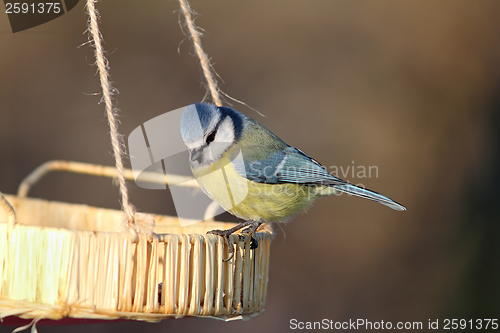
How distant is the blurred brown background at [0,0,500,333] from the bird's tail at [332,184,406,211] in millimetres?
1681

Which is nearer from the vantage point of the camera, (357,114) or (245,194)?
(245,194)

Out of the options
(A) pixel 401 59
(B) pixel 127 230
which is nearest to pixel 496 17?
(A) pixel 401 59

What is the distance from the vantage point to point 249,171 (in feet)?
5.10

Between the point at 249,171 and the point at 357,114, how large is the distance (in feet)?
6.97

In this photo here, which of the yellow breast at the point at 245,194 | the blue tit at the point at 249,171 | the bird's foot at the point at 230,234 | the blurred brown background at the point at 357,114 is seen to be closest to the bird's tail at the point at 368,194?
the blue tit at the point at 249,171

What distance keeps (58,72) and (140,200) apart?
1.06 meters

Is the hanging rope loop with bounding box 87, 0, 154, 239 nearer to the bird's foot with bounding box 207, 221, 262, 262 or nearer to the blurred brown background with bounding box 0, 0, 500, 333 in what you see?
the bird's foot with bounding box 207, 221, 262, 262

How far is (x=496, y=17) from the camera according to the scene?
3.49 metres

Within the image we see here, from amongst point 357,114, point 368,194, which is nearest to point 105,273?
point 368,194

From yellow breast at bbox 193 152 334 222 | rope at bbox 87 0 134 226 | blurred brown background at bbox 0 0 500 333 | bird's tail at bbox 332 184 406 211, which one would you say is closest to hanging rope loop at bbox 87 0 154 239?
rope at bbox 87 0 134 226

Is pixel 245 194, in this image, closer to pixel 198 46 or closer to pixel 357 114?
pixel 198 46

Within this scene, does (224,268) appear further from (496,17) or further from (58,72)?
(496,17)

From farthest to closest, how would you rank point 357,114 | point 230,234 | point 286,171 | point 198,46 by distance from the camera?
point 357,114
point 286,171
point 198,46
point 230,234

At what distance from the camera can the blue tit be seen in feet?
4.84
